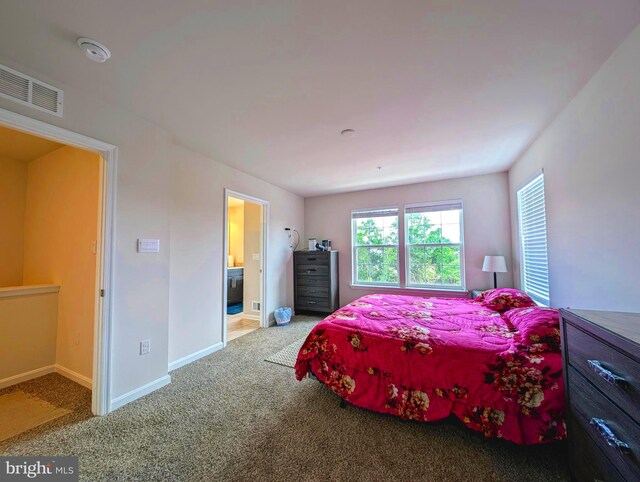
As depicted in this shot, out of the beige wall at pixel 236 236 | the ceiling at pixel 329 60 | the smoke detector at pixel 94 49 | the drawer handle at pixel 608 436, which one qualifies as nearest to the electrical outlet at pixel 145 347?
the ceiling at pixel 329 60

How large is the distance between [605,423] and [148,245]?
10.2ft

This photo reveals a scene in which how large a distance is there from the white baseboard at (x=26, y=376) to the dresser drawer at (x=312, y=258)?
3481 millimetres

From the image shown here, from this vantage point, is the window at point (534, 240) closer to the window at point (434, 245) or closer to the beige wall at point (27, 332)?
the window at point (434, 245)

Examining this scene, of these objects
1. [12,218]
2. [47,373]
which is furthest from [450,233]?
[12,218]

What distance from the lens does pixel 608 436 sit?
948mm

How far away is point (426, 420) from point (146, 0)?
291 centimetres

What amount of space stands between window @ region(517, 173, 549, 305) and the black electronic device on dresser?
2883 millimetres

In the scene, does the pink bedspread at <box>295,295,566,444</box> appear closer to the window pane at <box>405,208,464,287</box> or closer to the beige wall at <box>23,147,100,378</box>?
the window pane at <box>405,208,464,287</box>

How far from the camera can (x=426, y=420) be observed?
170 centimetres

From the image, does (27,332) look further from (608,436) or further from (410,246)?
(410,246)

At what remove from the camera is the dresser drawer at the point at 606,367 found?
2.76ft

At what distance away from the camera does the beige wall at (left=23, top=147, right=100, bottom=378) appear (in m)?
2.49

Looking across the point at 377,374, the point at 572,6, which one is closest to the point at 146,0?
the point at 572,6

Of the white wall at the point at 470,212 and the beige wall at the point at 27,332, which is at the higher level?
the white wall at the point at 470,212
